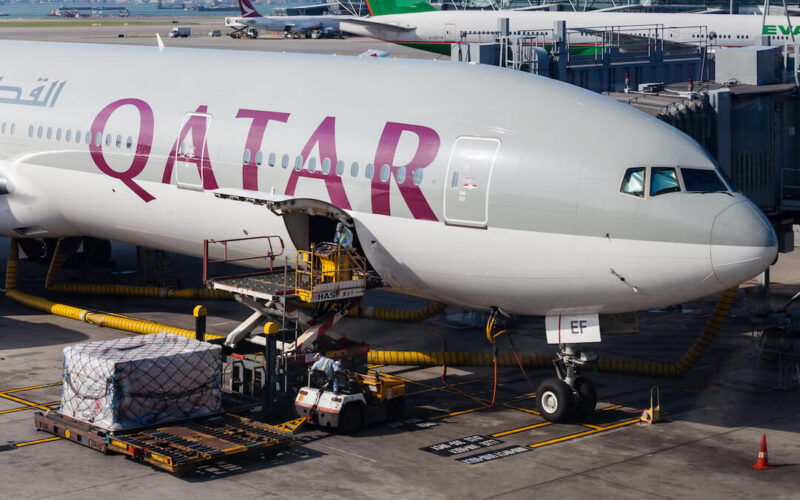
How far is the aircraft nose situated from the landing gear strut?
10.9 feet

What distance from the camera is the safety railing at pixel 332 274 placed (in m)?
22.2

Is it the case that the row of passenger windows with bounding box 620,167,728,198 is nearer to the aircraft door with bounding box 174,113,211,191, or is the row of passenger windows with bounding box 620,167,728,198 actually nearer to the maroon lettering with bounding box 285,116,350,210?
the maroon lettering with bounding box 285,116,350,210

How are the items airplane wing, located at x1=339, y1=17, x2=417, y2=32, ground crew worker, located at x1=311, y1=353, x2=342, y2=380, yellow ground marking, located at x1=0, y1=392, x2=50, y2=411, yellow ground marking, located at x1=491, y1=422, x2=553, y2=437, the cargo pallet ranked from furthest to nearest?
airplane wing, located at x1=339, y1=17, x2=417, y2=32
yellow ground marking, located at x1=0, y1=392, x2=50, y2=411
ground crew worker, located at x1=311, y1=353, x2=342, y2=380
yellow ground marking, located at x1=491, y1=422, x2=553, y2=437
the cargo pallet

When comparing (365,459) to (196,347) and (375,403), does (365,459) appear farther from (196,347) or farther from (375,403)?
(196,347)

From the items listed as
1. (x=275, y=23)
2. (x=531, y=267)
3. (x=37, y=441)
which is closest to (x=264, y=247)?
(x=37, y=441)

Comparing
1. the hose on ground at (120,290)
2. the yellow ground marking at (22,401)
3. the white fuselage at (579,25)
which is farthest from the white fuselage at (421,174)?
→ the white fuselage at (579,25)

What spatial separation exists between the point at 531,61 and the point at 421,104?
1093 centimetres

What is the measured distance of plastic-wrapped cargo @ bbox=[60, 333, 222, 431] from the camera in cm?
2036

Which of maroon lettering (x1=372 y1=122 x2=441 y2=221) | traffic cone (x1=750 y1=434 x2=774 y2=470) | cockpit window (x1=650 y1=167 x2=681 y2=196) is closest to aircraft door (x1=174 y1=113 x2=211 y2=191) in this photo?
maroon lettering (x1=372 y1=122 x2=441 y2=221)

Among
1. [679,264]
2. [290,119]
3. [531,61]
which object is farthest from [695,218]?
[531,61]

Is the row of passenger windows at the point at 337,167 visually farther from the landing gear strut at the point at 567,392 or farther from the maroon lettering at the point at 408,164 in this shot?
the landing gear strut at the point at 567,392

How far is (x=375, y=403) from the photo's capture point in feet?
71.6

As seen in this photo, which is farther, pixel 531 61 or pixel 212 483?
pixel 531 61

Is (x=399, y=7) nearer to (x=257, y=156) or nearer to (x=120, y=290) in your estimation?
(x=120, y=290)
